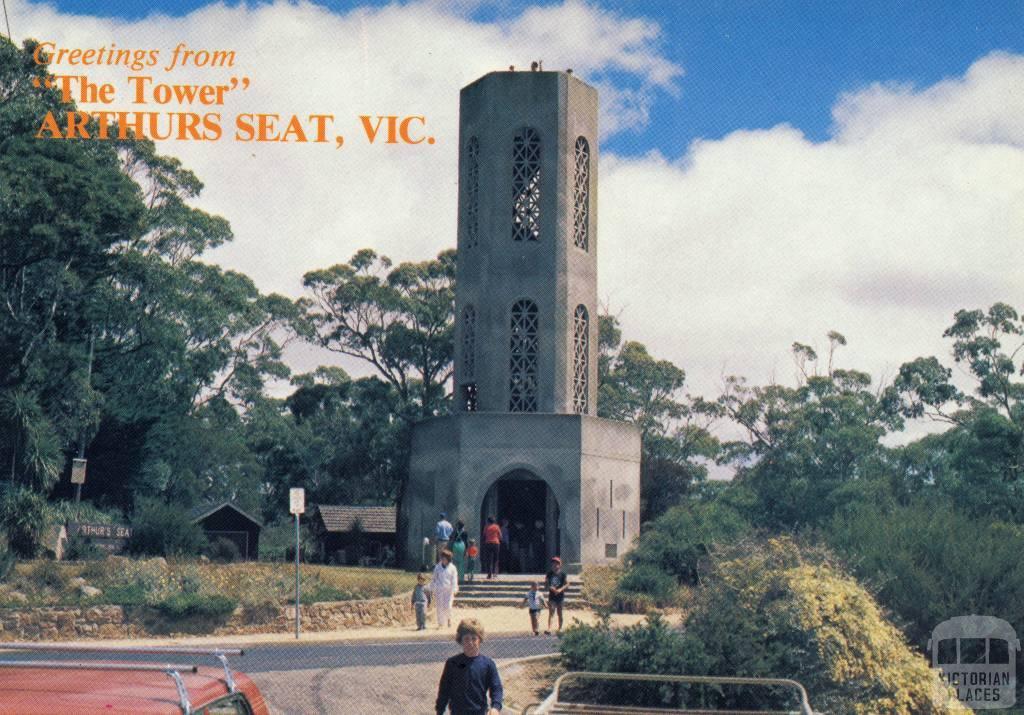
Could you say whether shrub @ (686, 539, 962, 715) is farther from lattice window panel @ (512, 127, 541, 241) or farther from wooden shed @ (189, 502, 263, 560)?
wooden shed @ (189, 502, 263, 560)

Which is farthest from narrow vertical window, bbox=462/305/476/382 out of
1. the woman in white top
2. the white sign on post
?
the white sign on post

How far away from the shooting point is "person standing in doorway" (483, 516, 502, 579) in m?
35.3

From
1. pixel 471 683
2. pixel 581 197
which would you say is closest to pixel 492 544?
pixel 581 197

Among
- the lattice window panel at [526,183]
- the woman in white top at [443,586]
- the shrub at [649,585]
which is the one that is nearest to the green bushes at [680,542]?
the shrub at [649,585]

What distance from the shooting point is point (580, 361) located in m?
41.4

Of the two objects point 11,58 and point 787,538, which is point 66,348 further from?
point 787,538

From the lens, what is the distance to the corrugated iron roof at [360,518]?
55.0m

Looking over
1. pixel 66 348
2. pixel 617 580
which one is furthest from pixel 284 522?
pixel 617 580

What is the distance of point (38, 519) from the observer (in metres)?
32.9

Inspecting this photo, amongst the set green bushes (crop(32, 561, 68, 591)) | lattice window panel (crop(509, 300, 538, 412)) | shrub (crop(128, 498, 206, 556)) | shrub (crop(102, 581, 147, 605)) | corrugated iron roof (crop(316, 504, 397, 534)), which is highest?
lattice window panel (crop(509, 300, 538, 412))

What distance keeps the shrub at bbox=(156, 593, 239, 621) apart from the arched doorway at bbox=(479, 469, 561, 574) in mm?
12964

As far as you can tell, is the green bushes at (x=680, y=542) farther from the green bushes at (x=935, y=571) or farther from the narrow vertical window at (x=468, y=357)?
the green bushes at (x=935, y=571)

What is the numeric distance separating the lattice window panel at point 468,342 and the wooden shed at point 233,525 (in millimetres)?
15713

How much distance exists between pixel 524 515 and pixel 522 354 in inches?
199
